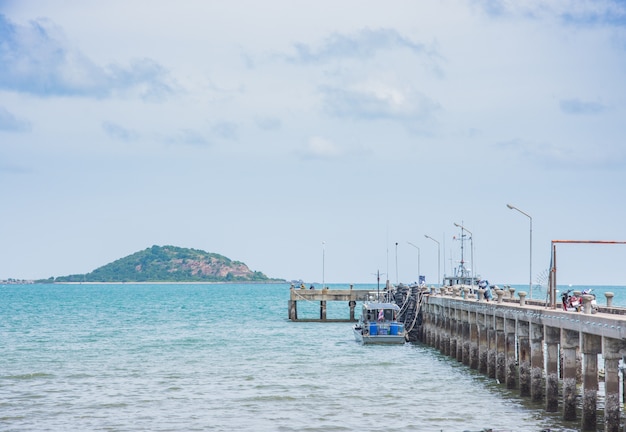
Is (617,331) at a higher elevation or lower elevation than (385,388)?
higher

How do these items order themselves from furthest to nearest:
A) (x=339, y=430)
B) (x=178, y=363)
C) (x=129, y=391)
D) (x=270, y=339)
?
(x=270, y=339)
(x=178, y=363)
(x=129, y=391)
(x=339, y=430)

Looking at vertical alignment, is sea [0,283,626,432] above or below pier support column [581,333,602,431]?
below

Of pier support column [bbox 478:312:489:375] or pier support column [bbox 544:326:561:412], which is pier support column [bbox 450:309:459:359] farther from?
pier support column [bbox 544:326:561:412]

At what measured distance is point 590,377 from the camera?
3053 centimetres

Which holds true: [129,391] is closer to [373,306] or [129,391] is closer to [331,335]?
[373,306]

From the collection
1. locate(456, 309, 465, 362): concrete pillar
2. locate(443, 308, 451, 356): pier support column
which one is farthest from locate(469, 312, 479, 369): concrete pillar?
locate(443, 308, 451, 356): pier support column

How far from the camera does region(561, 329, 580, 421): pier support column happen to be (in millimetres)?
33188

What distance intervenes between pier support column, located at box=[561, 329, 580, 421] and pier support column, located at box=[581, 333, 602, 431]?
196 centimetres

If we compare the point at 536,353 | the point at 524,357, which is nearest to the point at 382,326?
the point at 524,357

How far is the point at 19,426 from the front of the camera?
3712 cm

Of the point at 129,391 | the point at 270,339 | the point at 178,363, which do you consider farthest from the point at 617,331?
the point at 270,339

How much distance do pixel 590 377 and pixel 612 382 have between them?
4.31 ft

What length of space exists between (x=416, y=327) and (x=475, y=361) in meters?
23.6

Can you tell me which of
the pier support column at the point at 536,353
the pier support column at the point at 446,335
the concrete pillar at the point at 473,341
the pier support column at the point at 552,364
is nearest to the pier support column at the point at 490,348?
the concrete pillar at the point at 473,341
